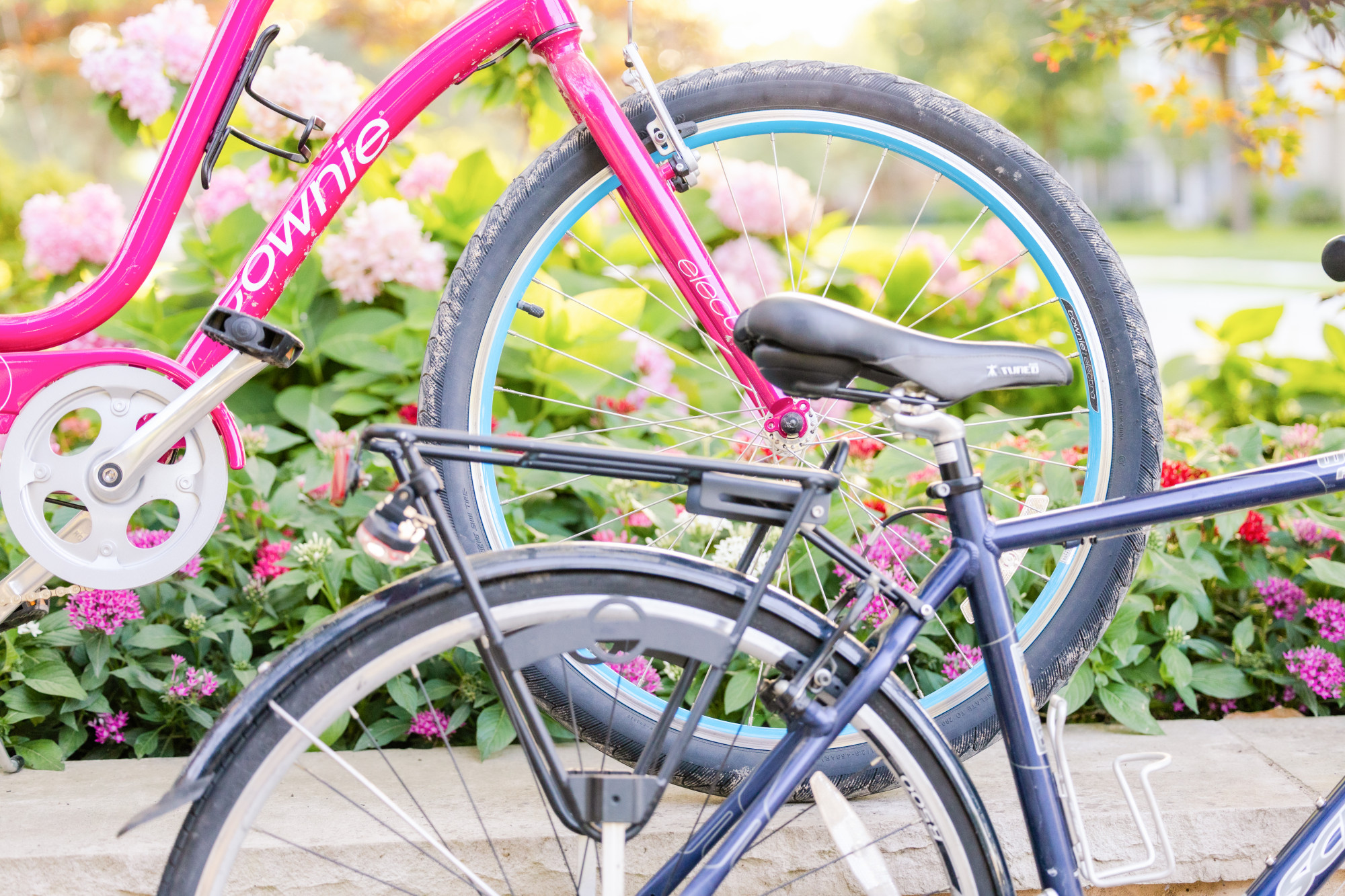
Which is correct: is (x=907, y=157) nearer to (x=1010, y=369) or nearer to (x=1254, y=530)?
(x=1010, y=369)

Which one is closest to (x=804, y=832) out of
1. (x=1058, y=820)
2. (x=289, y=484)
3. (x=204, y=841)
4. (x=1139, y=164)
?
(x=1058, y=820)

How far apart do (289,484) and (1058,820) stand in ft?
5.02

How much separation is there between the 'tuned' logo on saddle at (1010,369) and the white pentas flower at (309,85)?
69.0 inches

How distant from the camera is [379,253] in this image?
2312 millimetres

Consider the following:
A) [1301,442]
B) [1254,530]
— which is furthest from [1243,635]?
[1301,442]

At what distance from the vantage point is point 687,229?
58.5 inches

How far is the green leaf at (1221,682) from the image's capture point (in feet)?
6.18

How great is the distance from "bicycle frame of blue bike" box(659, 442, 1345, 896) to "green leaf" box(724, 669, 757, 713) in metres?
0.60

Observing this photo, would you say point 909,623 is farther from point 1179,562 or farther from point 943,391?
point 1179,562

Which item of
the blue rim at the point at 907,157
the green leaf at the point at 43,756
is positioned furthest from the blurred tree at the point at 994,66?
the green leaf at the point at 43,756

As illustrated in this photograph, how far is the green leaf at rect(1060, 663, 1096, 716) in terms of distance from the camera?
5.78 feet

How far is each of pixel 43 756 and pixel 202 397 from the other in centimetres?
79

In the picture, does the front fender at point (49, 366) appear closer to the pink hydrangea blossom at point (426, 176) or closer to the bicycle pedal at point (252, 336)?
the bicycle pedal at point (252, 336)

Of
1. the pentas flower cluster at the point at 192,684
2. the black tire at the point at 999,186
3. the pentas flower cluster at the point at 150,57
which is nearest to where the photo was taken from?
the black tire at the point at 999,186
